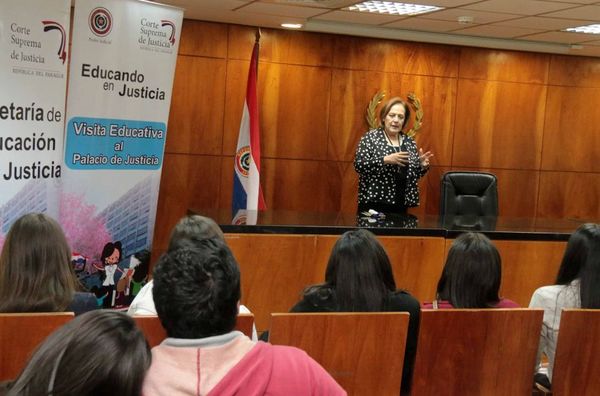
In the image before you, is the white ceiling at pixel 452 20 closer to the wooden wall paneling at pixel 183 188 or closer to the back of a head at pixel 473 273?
the wooden wall paneling at pixel 183 188

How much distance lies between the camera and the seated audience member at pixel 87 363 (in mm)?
1421

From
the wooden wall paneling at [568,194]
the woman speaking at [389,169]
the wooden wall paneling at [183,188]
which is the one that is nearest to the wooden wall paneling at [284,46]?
the wooden wall paneling at [183,188]

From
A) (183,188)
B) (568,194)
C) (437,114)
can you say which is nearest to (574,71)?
(568,194)

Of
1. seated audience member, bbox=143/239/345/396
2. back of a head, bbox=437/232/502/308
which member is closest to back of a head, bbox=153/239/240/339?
seated audience member, bbox=143/239/345/396

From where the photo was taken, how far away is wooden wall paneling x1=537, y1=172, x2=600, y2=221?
937cm

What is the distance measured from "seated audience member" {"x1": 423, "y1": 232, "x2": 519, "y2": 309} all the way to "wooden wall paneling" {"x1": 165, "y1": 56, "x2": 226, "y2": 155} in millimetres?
5183

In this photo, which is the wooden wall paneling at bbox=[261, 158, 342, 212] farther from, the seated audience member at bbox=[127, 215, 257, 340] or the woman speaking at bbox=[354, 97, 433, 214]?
the seated audience member at bbox=[127, 215, 257, 340]

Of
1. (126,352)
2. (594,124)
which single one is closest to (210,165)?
(594,124)

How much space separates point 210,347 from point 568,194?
8452 mm

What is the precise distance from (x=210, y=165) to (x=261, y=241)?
342 cm

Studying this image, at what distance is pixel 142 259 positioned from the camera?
5.35 metres

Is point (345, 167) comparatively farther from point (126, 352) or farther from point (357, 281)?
point (126, 352)

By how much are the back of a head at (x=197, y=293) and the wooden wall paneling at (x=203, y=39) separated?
252 inches

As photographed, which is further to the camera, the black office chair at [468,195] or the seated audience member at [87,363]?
the black office chair at [468,195]
